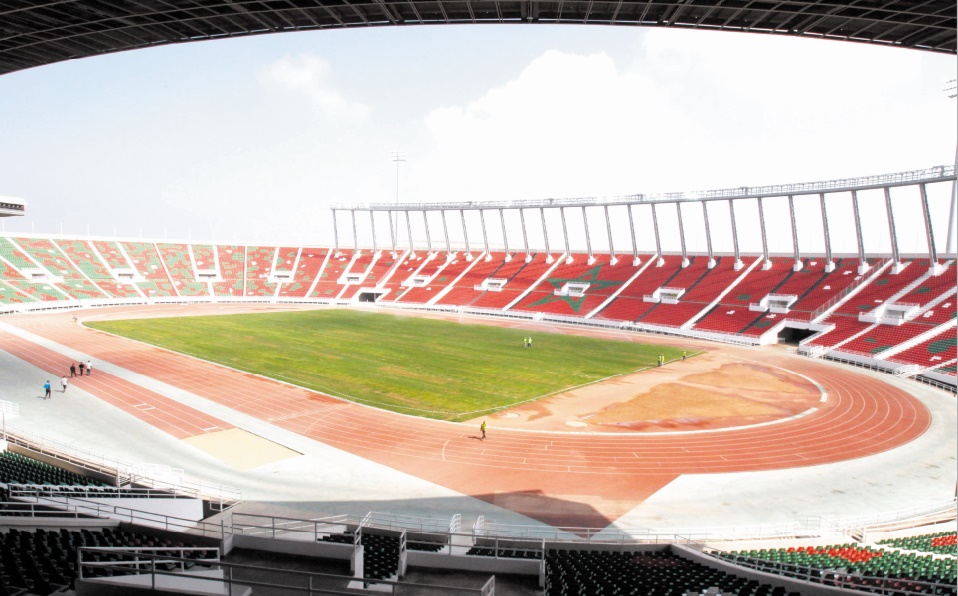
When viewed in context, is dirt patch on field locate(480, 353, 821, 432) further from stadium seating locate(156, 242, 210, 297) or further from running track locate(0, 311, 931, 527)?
stadium seating locate(156, 242, 210, 297)

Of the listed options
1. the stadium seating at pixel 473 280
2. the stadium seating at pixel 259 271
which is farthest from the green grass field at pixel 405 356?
the stadium seating at pixel 259 271

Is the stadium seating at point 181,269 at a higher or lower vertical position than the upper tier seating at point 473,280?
higher

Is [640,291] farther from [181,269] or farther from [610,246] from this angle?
[181,269]

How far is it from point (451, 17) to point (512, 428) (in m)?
15.8

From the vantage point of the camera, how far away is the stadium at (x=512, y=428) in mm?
9508

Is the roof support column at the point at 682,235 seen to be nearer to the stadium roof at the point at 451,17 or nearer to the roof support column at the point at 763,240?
the roof support column at the point at 763,240

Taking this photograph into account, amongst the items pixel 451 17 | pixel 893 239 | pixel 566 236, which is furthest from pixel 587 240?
pixel 451 17

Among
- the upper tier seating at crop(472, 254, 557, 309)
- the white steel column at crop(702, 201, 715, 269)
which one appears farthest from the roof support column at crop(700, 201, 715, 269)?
the upper tier seating at crop(472, 254, 557, 309)

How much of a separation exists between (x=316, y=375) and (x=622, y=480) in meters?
19.5

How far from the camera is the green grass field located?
2788 centimetres

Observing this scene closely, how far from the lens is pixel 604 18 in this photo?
39.3ft

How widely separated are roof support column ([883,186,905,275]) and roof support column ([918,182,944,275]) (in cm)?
216

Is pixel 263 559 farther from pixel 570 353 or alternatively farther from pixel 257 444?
pixel 570 353

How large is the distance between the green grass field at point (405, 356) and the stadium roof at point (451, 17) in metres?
16.4
